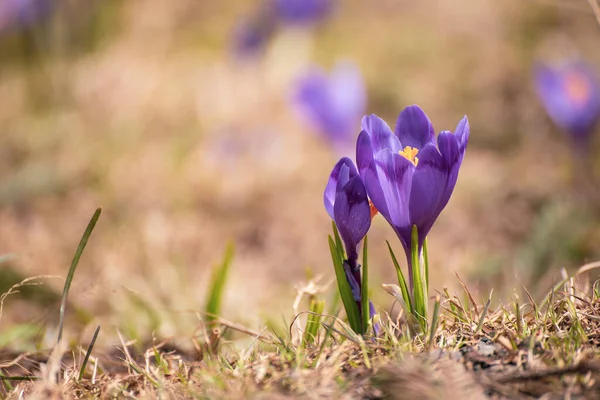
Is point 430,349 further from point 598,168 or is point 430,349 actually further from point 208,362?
point 598,168

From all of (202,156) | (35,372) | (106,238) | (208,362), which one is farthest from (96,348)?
(202,156)

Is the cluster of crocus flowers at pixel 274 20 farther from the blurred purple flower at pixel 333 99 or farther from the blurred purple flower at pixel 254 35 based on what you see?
the blurred purple flower at pixel 333 99

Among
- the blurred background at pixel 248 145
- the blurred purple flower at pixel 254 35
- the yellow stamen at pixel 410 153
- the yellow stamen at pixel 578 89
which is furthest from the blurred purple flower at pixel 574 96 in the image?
the yellow stamen at pixel 410 153

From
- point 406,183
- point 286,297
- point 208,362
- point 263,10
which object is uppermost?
point 263,10

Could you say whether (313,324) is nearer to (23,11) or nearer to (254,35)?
(254,35)

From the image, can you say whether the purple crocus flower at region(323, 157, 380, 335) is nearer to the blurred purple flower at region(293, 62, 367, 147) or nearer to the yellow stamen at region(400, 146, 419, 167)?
the yellow stamen at region(400, 146, 419, 167)

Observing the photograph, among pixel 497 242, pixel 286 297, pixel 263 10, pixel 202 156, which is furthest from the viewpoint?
pixel 263 10
